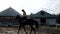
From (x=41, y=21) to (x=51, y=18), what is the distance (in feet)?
8.19

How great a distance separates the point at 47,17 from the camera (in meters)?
40.6

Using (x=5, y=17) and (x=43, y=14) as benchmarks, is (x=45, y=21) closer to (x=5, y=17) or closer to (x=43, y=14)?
(x=43, y=14)

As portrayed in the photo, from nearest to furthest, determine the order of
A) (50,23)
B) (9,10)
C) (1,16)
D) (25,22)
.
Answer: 1. (25,22)
2. (50,23)
3. (1,16)
4. (9,10)

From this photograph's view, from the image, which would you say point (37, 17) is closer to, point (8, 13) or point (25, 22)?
point (8, 13)

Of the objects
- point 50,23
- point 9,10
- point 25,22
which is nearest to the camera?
point 25,22

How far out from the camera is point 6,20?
1647 inches

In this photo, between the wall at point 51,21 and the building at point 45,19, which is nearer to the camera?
the wall at point 51,21

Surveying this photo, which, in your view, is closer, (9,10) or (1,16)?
(1,16)

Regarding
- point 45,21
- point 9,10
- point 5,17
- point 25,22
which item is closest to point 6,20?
point 5,17

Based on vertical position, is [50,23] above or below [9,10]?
below

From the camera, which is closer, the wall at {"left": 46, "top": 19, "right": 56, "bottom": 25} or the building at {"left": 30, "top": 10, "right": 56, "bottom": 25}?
the wall at {"left": 46, "top": 19, "right": 56, "bottom": 25}

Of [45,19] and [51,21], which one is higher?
[45,19]

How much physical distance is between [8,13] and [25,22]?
3195cm

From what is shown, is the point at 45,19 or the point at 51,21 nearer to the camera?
the point at 51,21
